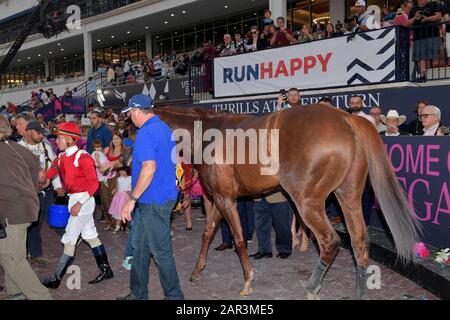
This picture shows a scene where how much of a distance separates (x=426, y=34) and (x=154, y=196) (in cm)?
746

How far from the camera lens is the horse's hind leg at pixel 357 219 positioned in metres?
4.41

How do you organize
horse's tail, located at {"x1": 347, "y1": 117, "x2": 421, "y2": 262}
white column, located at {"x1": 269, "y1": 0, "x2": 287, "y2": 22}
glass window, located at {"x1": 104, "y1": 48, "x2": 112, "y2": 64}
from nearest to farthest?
horse's tail, located at {"x1": 347, "y1": 117, "x2": 421, "y2": 262}, white column, located at {"x1": 269, "y1": 0, "x2": 287, "y2": 22}, glass window, located at {"x1": 104, "y1": 48, "x2": 112, "y2": 64}

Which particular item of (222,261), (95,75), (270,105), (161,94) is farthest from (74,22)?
(222,261)

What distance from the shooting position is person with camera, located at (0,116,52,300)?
3879mm

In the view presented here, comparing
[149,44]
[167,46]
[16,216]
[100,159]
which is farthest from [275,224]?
[149,44]

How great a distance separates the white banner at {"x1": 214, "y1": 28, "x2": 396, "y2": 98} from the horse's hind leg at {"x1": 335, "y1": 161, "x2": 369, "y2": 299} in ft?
16.0

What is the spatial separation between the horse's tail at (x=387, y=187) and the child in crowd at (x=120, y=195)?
4523 millimetres

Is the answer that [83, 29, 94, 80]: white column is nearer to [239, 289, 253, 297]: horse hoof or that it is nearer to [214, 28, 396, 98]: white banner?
[214, 28, 396, 98]: white banner

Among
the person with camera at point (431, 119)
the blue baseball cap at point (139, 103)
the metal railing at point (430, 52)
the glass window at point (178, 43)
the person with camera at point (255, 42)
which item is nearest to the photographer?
the blue baseball cap at point (139, 103)

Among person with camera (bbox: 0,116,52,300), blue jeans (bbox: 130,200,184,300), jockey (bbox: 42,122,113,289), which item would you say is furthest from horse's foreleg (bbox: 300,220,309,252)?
person with camera (bbox: 0,116,52,300)

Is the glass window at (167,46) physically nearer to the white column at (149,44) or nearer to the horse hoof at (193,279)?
the white column at (149,44)

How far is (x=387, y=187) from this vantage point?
14.5 ft

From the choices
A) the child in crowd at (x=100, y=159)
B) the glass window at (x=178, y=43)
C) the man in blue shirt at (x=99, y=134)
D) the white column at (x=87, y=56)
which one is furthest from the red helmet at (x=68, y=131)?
the glass window at (x=178, y=43)
